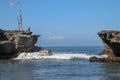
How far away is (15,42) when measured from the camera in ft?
241

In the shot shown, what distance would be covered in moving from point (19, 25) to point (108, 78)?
5513cm

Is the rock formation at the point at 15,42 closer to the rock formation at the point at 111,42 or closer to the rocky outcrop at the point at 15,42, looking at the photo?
the rocky outcrop at the point at 15,42

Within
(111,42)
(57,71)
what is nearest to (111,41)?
(111,42)

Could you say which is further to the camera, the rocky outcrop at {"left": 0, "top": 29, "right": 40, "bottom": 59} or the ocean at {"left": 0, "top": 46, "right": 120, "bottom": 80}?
the rocky outcrop at {"left": 0, "top": 29, "right": 40, "bottom": 59}

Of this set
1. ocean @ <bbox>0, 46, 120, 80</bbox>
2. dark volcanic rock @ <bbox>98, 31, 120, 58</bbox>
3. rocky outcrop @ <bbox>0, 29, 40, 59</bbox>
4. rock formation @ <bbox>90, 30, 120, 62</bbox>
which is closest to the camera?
ocean @ <bbox>0, 46, 120, 80</bbox>

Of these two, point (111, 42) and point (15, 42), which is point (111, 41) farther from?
point (15, 42)

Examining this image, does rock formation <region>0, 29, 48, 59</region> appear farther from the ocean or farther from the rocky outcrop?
the ocean

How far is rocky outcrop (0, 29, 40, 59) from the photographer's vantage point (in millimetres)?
71062

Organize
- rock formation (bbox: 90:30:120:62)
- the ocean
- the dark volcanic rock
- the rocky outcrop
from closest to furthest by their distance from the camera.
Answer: the ocean < rock formation (bbox: 90:30:120:62) < the dark volcanic rock < the rocky outcrop

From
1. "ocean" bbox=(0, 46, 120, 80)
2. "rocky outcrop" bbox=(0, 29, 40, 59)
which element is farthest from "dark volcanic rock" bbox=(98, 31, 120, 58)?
"rocky outcrop" bbox=(0, 29, 40, 59)

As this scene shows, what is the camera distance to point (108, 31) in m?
62.3

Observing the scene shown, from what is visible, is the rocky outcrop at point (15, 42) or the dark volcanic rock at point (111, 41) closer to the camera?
the dark volcanic rock at point (111, 41)

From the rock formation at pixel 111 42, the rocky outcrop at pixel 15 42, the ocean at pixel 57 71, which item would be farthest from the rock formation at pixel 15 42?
the rock formation at pixel 111 42

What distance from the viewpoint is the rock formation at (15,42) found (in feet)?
233
